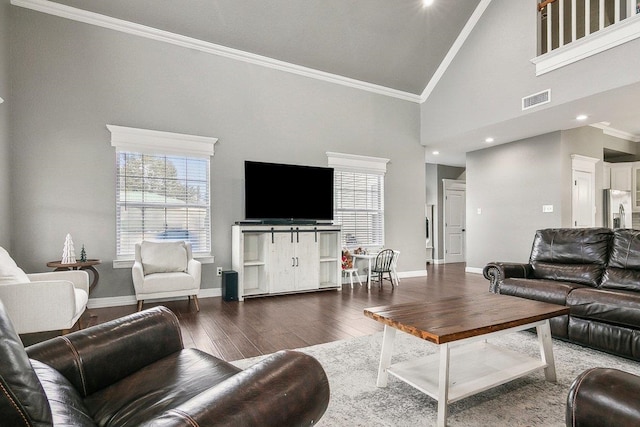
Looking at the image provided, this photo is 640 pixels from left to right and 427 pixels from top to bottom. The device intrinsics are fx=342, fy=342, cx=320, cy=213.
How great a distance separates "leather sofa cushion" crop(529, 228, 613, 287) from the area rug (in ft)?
2.78

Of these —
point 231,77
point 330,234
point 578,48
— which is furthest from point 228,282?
point 578,48

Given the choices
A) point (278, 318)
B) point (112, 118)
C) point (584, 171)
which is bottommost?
point (278, 318)

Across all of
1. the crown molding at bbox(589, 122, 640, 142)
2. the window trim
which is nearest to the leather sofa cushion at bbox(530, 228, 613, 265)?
the window trim

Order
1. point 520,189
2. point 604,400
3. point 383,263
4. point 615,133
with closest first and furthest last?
point 604,400, point 383,263, point 520,189, point 615,133

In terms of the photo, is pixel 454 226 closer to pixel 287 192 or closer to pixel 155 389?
pixel 287 192

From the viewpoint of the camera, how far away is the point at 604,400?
1096mm

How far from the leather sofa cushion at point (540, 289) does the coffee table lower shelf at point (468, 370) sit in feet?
3.32

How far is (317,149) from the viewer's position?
600 centimetres

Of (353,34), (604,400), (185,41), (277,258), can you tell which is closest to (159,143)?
(185,41)

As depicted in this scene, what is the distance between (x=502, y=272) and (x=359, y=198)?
3.28m

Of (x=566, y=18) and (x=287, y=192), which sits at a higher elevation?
Answer: (x=566, y=18)

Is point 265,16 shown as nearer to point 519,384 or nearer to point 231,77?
point 231,77

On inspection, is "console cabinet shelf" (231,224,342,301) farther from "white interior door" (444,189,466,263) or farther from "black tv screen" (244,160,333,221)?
"white interior door" (444,189,466,263)

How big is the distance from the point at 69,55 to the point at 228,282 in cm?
356
